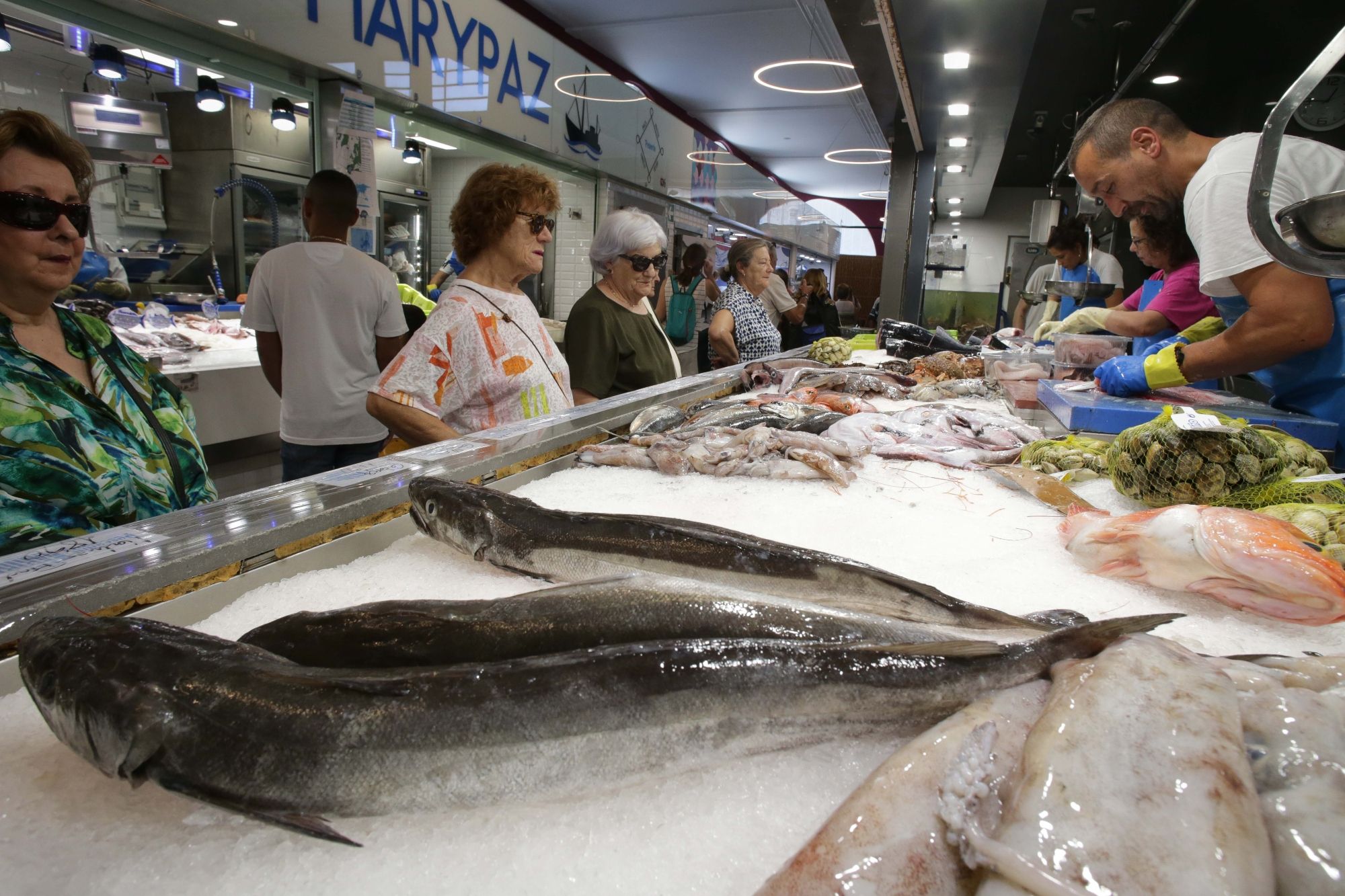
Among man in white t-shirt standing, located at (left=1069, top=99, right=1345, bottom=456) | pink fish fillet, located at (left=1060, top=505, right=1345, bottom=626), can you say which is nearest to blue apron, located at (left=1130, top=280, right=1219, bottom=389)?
man in white t-shirt standing, located at (left=1069, top=99, right=1345, bottom=456)

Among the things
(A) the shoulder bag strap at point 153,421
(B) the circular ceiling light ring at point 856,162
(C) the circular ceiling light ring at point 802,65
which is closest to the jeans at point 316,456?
(A) the shoulder bag strap at point 153,421

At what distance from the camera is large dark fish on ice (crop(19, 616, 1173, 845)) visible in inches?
30.7

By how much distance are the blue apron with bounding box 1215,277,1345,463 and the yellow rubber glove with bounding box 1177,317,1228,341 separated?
14.4 inches

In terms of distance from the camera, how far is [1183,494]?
183 cm

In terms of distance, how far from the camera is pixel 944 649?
941 millimetres

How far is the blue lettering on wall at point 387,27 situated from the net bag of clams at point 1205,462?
247 inches

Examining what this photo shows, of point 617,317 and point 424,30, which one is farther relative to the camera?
point 424,30

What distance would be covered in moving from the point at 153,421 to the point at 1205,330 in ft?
13.3

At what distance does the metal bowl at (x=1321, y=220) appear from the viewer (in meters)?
1.26

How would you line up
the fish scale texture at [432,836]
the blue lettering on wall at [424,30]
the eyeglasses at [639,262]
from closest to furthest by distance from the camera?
the fish scale texture at [432,836]
the eyeglasses at [639,262]
the blue lettering on wall at [424,30]

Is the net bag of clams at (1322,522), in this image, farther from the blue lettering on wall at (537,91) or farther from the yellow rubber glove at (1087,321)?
the blue lettering on wall at (537,91)

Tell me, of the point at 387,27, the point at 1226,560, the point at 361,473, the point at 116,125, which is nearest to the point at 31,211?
the point at 361,473

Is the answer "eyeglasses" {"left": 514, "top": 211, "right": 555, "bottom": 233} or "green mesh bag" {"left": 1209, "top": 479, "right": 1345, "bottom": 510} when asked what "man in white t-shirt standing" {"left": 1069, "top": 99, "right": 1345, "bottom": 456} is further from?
"eyeglasses" {"left": 514, "top": 211, "right": 555, "bottom": 233}

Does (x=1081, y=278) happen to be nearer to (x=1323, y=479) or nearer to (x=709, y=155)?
(x=1323, y=479)
